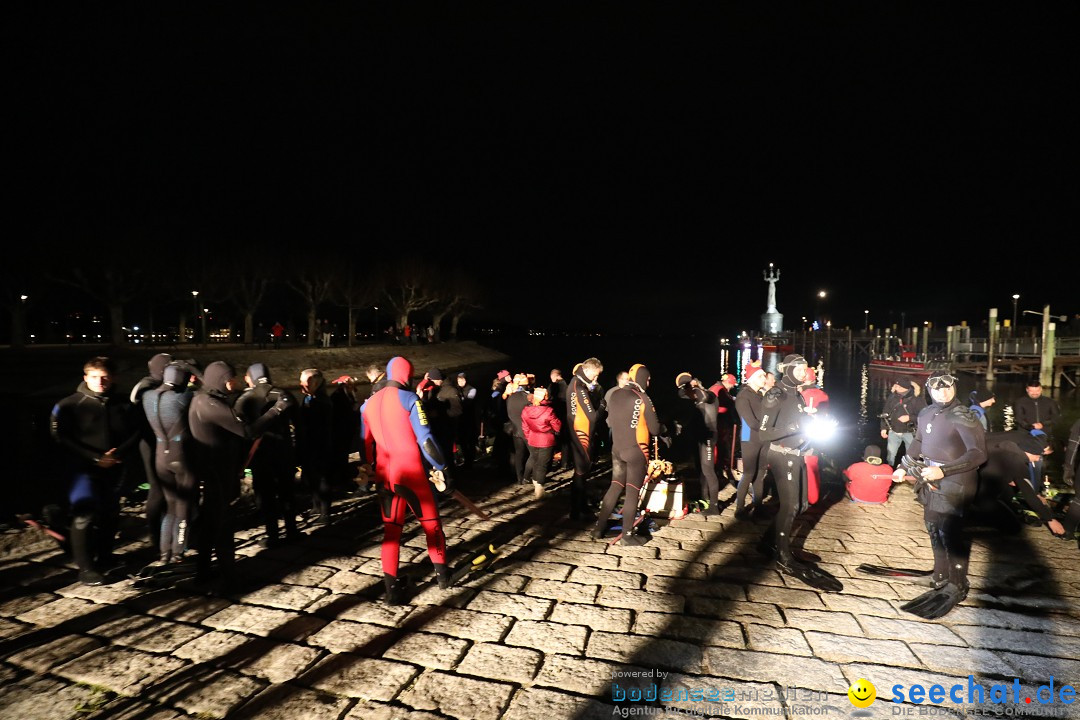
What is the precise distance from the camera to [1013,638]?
360 cm

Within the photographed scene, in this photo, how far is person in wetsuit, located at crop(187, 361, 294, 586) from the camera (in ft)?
13.7

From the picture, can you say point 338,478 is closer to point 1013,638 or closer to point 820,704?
point 820,704

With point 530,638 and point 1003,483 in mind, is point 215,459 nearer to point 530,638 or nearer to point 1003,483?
point 530,638

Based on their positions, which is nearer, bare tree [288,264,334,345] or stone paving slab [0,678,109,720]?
stone paving slab [0,678,109,720]

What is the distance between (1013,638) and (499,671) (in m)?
3.58

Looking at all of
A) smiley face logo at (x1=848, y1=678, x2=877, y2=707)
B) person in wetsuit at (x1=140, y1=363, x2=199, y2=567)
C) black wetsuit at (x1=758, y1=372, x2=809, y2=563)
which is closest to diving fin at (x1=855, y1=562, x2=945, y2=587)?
black wetsuit at (x1=758, y1=372, x2=809, y2=563)

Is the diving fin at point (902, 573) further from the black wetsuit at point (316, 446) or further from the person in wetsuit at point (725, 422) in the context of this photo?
the black wetsuit at point (316, 446)

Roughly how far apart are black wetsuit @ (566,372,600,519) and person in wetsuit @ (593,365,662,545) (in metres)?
0.76

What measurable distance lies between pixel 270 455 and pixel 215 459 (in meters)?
1.20

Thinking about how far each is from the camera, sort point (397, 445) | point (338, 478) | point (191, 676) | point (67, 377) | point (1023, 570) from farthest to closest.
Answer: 1. point (67, 377)
2. point (338, 478)
3. point (1023, 570)
4. point (397, 445)
5. point (191, 676)

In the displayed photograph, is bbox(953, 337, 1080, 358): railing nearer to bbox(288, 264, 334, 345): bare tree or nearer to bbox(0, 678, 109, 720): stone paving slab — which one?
bbox(0, 678, 109, 720): stone paving slab

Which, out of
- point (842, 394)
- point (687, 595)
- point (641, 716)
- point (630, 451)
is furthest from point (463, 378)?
point (842, 394)

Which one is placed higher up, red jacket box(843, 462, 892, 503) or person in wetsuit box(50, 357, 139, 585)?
person in wetsuit box(50, 357, 139, 585)

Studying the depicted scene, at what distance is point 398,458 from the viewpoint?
406 centimetres
